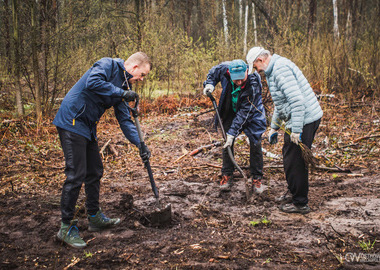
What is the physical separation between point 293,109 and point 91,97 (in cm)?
229

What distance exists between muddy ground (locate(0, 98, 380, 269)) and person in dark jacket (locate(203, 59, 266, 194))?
15.4 inches

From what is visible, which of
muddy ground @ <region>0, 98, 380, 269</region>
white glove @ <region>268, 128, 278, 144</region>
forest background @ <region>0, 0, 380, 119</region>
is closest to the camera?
muddy ground @ <region>0, 98, 380, 269</region>

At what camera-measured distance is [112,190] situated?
4.85 meters

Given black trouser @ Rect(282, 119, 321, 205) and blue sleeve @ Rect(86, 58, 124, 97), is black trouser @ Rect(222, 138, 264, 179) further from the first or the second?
blue sleeve @ Rect(86, 58, 124, 97)

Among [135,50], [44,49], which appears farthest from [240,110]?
[135,50]

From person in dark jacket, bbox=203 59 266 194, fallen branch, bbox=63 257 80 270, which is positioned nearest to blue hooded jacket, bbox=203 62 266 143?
person in dark jacket, bbox=203 59 266 194

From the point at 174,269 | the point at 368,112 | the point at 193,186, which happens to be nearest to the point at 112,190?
the point at 193,186

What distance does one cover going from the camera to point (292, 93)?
11.1 ft

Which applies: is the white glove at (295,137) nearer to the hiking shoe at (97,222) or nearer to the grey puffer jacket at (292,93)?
the grey puffer jacket at (292,93)

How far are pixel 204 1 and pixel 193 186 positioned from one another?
1749cm

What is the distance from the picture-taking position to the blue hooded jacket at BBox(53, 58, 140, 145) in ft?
9.84

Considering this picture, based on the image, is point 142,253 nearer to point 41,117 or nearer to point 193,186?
point 193,186

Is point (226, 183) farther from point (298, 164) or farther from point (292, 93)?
point (292, 93)

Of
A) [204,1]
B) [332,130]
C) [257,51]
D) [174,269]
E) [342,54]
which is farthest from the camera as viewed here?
[204,1]
